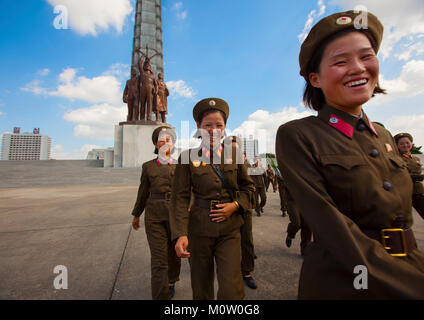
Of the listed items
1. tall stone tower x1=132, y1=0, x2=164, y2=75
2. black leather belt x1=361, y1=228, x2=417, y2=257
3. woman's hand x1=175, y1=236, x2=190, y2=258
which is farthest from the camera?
tall stone tower x1=132, y1=0, x2=164, y2=75

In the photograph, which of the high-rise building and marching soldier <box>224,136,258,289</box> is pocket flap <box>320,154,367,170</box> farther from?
the high-rise building

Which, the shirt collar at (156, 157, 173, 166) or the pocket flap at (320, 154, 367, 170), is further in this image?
the shirt collar at (156, 157, 173, 166)

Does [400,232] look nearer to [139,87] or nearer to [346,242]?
[346,242]

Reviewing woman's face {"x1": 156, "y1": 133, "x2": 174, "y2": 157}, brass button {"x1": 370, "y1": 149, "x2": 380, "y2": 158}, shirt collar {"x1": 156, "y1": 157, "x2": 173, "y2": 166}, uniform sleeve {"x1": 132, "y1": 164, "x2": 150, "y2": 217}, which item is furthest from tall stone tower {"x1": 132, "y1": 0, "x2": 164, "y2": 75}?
brass button {"x1": 370, "y1": 149, "x2": 380, "y2": 158}

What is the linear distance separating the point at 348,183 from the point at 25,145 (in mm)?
136573

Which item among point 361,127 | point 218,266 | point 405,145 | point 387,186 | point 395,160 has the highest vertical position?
point 405,145

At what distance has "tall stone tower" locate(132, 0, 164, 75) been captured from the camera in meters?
20.3

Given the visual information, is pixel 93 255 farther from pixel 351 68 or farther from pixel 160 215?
pixel 351 68

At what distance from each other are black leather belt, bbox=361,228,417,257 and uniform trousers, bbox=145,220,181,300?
5.91 feet

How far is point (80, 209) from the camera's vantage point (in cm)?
579

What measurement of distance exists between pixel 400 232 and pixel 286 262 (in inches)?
93.7

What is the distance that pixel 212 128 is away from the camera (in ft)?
5.94

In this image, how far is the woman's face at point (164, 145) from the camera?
2611mm

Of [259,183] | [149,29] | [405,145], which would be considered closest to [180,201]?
[405,145]
